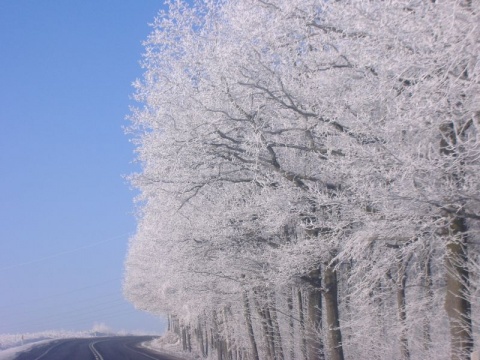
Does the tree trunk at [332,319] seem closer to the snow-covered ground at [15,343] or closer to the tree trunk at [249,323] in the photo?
the tree trunk at [249,323]

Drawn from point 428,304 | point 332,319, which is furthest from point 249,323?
point 428,304

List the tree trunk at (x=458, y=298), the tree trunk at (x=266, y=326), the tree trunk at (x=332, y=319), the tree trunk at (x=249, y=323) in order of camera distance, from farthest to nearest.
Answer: the tree trunk at (x=249, y=323)
the tree trunk at (x=266, y=326)
the tree trunk at (x=332, y=319)
the tree trunk at (x=458, y=298)

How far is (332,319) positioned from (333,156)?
483 centimetres

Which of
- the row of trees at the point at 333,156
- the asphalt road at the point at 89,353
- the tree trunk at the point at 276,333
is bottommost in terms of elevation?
the asphalt road at the point at 89,353

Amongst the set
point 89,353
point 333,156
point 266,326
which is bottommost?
point 89,353

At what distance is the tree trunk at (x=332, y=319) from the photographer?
14.5m

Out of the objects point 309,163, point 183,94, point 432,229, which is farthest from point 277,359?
point 432,229

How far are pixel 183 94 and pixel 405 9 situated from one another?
5607 mm

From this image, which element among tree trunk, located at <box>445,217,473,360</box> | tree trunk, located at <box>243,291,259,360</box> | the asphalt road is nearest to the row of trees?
tree trunk, located at <box>445,217,473,360</box>

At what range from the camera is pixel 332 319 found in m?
14.7

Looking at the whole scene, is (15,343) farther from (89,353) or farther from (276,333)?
(276,333)

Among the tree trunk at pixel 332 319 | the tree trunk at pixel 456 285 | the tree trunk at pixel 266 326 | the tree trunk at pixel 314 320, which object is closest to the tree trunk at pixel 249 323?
the tree trunk at pixel 266 326

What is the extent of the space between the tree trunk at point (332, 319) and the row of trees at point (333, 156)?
0.13ft

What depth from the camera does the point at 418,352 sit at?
15.3 meters
